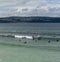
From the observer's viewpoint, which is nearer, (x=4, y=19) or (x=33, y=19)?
(x=4, y=19)

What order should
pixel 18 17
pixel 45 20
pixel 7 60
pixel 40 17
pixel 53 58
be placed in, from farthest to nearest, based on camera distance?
pixel 45 20 < pixel 40 17 < pixel 18 17 < pixel 53 58 < pixel 7 60

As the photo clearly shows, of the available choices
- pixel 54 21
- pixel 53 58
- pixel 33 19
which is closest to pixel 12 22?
pixel 33 19

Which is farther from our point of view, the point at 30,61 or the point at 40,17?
the point at 40,17

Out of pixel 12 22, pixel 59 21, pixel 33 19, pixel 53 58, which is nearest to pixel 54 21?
pixel 59 21

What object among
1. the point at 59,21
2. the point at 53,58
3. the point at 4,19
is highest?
the point at 53,58

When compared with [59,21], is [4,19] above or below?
above

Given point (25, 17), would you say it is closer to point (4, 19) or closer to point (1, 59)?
point (4, 19)

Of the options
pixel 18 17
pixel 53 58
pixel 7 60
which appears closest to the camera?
pixel 7 60

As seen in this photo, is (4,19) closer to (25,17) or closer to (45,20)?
(25,17)

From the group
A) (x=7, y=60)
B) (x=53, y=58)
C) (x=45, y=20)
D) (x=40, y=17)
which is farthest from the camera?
(x=45, y=20)
